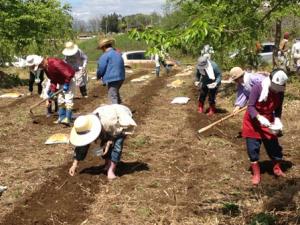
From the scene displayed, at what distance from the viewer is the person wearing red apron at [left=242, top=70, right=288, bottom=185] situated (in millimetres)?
5957

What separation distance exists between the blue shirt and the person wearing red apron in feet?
12.1

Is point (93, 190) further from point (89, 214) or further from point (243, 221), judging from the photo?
point (243, 221)

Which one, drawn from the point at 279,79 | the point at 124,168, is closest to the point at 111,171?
the point at 124,168

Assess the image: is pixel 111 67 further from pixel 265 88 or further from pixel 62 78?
pixel 265 88

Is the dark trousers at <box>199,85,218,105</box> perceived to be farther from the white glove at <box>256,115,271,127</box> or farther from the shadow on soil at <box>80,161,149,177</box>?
the white glove at <box>256,115,271,127</box>

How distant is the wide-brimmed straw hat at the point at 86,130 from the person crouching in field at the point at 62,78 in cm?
351

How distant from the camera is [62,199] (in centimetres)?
580

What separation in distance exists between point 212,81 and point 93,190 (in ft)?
17.4

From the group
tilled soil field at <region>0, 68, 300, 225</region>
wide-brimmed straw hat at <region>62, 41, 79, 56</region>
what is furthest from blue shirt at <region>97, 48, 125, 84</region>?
wide-brimmed straw hat at <region>62, 41, 79, 56</region>

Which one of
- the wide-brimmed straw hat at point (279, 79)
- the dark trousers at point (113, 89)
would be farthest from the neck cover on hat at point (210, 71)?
the wide-brimmed straw hat at point (279, 79)

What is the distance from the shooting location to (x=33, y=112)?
38.3ft

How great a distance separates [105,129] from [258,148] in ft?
6.07

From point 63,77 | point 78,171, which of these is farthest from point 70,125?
point 78,171

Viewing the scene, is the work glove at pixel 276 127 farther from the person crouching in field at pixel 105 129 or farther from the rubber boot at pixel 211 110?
the rubber boot at pixel 211 110
